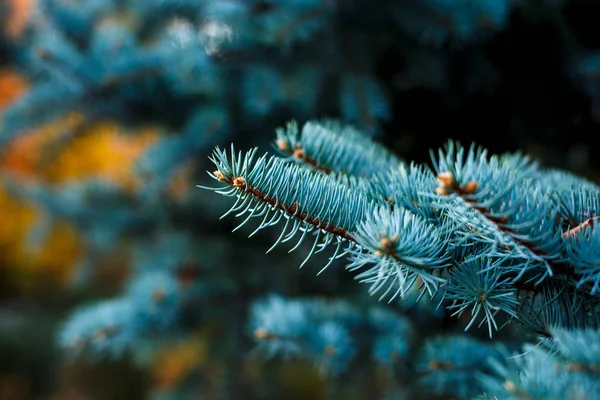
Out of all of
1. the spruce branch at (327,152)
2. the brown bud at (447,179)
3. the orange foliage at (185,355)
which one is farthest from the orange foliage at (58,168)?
the brown bud at (447,179)

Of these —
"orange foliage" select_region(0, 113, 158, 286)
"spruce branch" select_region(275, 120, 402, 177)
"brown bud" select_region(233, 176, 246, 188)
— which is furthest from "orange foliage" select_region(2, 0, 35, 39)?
"brown bud" select_region(233, 176, 246, 188)

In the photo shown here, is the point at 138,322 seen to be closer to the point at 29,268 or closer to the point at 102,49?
the point at 102,49

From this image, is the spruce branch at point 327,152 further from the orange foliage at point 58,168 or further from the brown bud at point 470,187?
the orange foliage at point 58,168

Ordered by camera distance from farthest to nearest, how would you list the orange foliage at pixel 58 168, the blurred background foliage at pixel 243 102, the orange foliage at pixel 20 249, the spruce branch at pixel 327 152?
the orange foliage at pixel 20 249, the orange foliage at pixel 58 168, the blurred background foliage at pixel 243 102, the spruce branch at pixel 327 152

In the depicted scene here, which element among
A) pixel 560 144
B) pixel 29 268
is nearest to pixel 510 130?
pixel 560 144

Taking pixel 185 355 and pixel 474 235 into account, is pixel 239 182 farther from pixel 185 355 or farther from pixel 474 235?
pixel 185 355

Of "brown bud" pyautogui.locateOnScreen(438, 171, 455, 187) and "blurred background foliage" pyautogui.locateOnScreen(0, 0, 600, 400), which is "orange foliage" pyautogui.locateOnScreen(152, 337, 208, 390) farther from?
"brown bud" pyautogui.locateOnScreen(438, 171, 455, 187)
